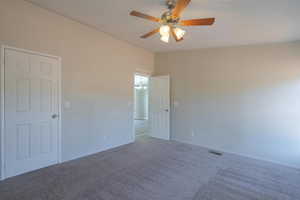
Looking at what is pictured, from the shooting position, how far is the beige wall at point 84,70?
8.55ft

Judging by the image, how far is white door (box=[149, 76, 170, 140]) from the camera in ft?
16.8

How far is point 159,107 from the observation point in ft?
17.3

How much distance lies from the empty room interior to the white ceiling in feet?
0.07

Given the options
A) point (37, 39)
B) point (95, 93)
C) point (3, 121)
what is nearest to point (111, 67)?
point (95, 93)

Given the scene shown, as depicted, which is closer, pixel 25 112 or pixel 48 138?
pixel 25 112

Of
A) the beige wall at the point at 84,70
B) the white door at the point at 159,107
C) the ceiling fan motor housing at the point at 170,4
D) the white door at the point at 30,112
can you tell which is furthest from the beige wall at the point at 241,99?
the white door at the point at 30,112

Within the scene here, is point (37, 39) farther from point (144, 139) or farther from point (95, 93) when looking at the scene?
point (144, 139)

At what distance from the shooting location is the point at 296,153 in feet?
11.2

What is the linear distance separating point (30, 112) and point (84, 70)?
4.19ft

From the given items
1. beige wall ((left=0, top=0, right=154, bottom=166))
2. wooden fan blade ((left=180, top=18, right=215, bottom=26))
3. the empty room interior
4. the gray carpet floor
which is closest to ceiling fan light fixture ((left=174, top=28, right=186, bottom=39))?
the empty room interior

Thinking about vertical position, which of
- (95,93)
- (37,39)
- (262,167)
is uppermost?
(37,39)

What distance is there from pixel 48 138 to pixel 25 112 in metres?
0.61

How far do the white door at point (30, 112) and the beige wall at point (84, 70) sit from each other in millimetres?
187

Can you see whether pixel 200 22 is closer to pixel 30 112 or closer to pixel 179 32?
pixel 179 32
